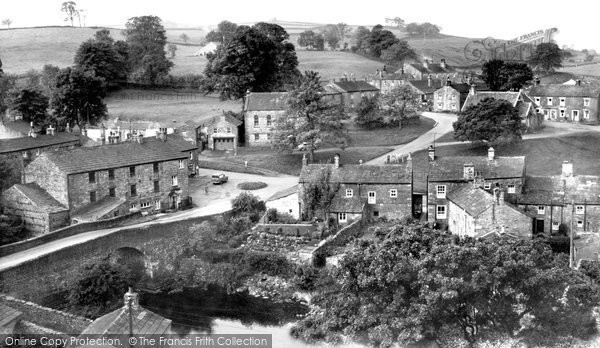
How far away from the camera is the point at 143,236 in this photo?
51469 mm

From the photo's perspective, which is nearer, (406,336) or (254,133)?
(406,336)

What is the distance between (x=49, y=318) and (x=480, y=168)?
3452 cm

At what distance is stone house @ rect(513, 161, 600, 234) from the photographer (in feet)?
177

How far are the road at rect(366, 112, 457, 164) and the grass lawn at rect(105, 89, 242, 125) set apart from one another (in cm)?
2581

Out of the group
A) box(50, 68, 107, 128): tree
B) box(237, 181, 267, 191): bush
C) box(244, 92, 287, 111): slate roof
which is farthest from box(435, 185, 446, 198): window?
box(50, 68, 107, 128): tree

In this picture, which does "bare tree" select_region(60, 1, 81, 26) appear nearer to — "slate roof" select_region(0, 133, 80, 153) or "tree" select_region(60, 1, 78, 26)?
"tree" select_region(60, 1, 78, 26)

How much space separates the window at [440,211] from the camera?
56969 mm

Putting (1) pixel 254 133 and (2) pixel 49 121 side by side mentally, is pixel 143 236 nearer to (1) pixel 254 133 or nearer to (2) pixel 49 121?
(1) pixel 254 133

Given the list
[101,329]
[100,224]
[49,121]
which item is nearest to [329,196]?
[100,224]

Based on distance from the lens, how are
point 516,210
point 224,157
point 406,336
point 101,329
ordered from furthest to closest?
point 224,157 < point 516,210 < point 406,336 < point 101,329

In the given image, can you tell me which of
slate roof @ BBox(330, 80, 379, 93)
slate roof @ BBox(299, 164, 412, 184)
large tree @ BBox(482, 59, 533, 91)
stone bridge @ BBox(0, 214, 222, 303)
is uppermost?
large tree @ BBox(482, 59, 533, 91)

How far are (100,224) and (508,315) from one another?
105ft

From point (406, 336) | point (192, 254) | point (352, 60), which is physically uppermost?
point (352, 60)

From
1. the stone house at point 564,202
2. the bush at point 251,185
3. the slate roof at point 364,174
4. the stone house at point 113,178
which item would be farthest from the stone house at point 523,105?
the stone house at point 113,178
